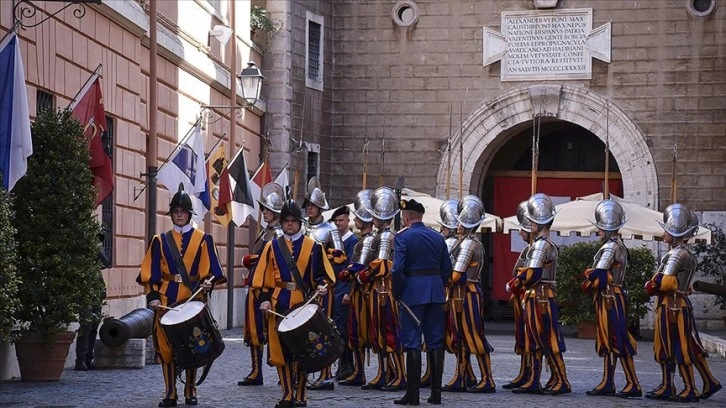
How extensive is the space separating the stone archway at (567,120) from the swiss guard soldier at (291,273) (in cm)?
1748

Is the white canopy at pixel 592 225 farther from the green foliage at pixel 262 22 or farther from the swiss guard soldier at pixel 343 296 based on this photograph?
the swiss guard soldier at pixel 343 296

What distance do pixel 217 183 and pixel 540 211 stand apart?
9.65m

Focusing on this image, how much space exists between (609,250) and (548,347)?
1120mm

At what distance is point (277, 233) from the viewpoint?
51.3 feet

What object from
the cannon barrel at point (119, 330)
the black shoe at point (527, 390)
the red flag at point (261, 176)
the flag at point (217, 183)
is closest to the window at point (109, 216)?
the cannon barrel at point (119, 330)

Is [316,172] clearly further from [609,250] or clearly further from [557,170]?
[609,250]

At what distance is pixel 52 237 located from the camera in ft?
47.4

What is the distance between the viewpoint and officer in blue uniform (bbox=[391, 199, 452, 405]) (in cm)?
1331

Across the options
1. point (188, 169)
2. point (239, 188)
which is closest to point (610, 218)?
point (188, 169)

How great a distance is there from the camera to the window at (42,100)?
637 inches

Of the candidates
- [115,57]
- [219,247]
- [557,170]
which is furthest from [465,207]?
[557,170]

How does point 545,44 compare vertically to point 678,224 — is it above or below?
above

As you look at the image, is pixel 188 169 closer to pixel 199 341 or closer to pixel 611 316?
pixel 611 316

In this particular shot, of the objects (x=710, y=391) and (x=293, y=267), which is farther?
(x=710, y=391)
